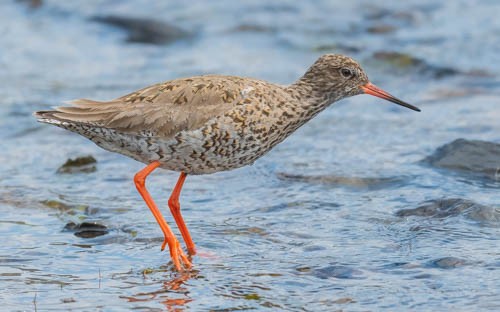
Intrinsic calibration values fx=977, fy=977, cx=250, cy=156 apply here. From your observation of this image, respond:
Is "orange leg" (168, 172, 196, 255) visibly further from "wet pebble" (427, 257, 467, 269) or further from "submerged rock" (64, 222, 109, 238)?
"wet pebble" (427, 257, 467, 269)

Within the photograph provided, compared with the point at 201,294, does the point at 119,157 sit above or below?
above

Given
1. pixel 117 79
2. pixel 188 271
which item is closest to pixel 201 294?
pixel 188 271

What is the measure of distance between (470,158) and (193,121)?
3.34 m

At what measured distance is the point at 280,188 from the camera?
949cm

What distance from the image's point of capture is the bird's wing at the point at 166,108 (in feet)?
25.1

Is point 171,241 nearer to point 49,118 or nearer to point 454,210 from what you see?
point 49,118

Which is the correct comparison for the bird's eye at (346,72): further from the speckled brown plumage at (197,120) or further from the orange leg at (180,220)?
the orange leg at (180,220)

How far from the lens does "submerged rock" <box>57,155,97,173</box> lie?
10070 mm

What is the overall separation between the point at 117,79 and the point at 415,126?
180 inches

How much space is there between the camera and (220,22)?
55.1 ft

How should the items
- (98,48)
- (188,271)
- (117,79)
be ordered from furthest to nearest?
(98,48) → (117,79) → (188,271)

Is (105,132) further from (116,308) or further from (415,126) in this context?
(415,126)

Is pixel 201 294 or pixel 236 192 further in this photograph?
pixel 236 192

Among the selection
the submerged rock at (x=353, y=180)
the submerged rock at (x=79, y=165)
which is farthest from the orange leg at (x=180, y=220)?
the submerged rock at (x=79, y=165)
